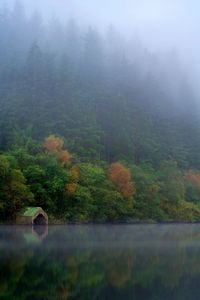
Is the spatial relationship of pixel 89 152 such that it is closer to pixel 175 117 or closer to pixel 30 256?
pixel 175 117

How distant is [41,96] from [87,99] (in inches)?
349

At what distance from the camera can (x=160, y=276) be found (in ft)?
52.2

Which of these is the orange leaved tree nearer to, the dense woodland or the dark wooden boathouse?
the dense woodland

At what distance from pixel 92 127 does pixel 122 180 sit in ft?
79.4

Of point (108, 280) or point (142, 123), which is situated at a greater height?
point (142, 123)

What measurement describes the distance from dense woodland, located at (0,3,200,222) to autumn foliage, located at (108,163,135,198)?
0.56 ft

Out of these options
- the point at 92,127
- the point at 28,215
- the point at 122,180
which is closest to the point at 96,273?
the point at 28,215

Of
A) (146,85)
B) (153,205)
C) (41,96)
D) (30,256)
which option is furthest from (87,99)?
(30,256)

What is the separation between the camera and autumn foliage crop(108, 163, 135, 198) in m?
64.0

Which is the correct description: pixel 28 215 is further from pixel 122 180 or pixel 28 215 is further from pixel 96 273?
pixel 96 273

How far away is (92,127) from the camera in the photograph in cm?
8800

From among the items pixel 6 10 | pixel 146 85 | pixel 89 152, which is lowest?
pixel 89 152

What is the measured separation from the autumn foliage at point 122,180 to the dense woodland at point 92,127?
0.56 feet

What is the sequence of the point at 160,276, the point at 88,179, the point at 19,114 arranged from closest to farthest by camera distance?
1. the point at 160,276
2. the point at 88,179
3. the point at 19,114
